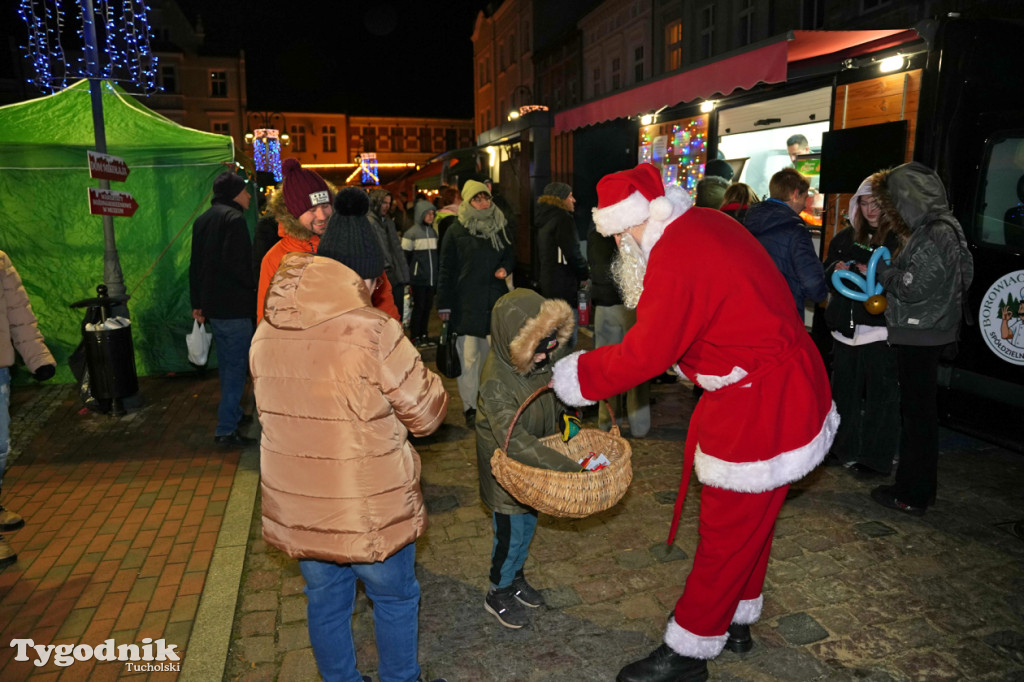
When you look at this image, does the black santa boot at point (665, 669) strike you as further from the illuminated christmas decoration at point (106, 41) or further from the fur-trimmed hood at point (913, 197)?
the illuminated christmas decoration at point (106, 41)

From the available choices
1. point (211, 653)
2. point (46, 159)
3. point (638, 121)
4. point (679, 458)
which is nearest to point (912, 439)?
point (679, 458)

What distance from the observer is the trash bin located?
672 cm

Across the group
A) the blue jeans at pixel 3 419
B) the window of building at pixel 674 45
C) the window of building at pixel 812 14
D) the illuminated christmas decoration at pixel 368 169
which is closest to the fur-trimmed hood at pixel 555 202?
the blue jeans at pixel 3 419

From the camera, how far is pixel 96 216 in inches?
328

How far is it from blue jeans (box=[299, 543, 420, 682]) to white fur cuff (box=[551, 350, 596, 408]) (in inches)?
34.0

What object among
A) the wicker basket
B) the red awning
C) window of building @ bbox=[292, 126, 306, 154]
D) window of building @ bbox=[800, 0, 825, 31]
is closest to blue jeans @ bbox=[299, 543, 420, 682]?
the wicker basket

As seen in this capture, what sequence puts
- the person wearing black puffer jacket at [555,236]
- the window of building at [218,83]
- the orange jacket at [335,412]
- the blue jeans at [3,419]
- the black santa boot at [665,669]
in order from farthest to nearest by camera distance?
the window of building at [218,83] < the person wearing black puffer jacket at [555,236] < the blue jeans at [3,419] < the black santa boot at [665,669] < the orange jacket at [335,412]

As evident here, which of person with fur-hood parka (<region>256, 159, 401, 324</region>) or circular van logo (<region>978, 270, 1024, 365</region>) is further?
circular van logo (<region>978, 270, 1024, 365</region>)

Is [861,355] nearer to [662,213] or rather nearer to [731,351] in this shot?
[731,351]

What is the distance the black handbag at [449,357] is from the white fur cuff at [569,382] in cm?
331

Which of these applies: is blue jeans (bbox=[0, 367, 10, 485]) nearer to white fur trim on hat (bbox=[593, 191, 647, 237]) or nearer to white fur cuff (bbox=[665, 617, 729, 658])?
white fur trim on hat (bbox=[593, 191, 647, 237])

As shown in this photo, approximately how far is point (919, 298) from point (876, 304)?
0.25 metres

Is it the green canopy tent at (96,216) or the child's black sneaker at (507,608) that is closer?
the child's black sneaker at (507,608)

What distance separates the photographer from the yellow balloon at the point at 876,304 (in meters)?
4.42
